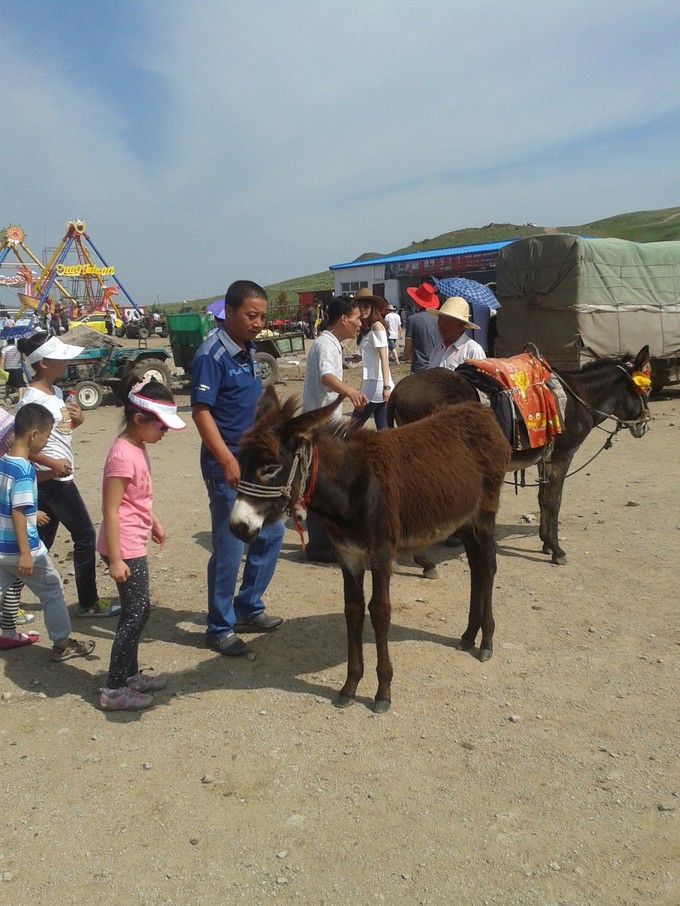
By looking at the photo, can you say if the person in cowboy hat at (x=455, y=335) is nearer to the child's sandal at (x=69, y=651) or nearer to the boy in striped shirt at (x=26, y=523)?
the boy in striped shirt at (x=26, y=523)

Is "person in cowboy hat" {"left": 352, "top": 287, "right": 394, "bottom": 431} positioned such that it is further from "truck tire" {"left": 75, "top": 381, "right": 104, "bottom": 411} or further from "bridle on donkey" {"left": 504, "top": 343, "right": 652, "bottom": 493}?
"truck tire" {"left": 75, "top": 381, "right": 104, "bottom": 411}

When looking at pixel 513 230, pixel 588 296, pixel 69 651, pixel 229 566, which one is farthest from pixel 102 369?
pixel 513 230

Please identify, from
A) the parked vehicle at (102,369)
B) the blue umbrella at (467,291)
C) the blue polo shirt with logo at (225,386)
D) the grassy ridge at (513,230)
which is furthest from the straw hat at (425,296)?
the grassy ridge at (513,230)

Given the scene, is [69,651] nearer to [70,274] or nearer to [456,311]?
[456,311]

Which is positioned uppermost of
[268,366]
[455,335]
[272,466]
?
[455,335]

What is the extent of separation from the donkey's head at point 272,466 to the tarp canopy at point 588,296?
11.1 metres

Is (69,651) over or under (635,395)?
under

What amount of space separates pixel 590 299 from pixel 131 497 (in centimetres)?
1182

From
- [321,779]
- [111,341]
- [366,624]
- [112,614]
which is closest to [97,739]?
[321,779]

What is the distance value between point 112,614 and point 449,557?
3.15m

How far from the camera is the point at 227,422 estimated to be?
4289 millimetres

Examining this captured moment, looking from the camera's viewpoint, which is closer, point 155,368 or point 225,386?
point 225,386

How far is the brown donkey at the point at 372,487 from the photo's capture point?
3.37 meters

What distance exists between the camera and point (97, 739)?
3588 millimetres
